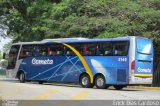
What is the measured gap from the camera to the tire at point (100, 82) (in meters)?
28.2

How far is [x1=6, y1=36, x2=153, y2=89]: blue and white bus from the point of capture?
88.9ft

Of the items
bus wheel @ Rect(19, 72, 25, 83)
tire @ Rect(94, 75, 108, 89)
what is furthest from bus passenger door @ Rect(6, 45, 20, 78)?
tire @ Rect(94, 75, 108, 89)

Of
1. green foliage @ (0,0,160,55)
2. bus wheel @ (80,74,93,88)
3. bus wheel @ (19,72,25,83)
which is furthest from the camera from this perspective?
bus wheel @ (19,72,25,83)

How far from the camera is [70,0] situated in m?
37.0

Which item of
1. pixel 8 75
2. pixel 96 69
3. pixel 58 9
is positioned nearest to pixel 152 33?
pixel 96 69

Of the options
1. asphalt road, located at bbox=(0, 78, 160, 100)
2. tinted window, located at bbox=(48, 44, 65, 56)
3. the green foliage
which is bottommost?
asphalt road, located at bbox=(0, 78, 160, 100)

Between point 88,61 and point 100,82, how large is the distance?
1.59m

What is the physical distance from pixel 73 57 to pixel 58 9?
849 cm

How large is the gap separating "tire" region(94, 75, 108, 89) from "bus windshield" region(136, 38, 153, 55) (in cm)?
289

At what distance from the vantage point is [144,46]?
90.9ft

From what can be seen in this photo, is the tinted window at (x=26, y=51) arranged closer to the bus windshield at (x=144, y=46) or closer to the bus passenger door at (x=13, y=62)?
the bus passenger door at (x=13, y=62)

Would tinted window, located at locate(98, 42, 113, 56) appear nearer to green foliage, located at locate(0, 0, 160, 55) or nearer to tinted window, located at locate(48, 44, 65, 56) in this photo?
tinted window, located at locate(48, 44, 65, 56)

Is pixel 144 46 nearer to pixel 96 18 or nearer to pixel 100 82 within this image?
pixel 100 82

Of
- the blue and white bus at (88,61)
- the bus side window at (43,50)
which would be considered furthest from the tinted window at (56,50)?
the bus side window at (43,50)
